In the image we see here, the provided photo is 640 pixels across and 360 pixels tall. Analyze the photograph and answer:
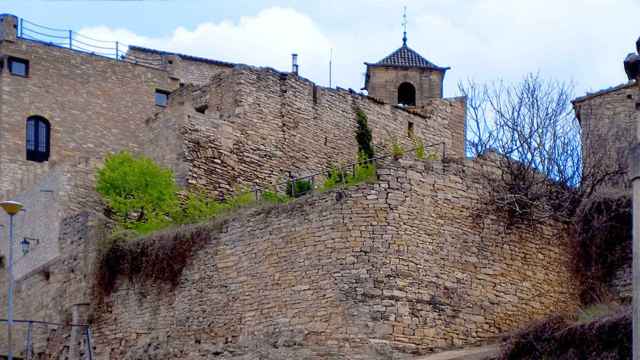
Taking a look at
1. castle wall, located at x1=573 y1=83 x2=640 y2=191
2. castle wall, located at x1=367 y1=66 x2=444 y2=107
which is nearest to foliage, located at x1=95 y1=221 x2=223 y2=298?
castle wall, located at x1=573 y1=83 x2=640 y2=191

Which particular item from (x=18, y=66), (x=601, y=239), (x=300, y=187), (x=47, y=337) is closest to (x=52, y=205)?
(x=47, y=337)

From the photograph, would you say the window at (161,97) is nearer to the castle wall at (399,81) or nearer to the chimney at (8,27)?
the chimney at (8,27)

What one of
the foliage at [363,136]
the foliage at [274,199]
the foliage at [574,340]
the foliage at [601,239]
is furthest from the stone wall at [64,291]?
the foliage at [574,340]

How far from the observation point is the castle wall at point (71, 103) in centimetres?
3962

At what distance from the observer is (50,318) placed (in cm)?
3025

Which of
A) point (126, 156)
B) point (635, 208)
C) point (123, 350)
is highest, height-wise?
point (126, 156)

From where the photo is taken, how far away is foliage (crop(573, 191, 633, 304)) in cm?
2641

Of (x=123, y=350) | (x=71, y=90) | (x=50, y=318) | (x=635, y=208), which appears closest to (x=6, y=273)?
(x=50, y=318)

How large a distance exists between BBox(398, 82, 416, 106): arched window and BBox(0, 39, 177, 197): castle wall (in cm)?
704

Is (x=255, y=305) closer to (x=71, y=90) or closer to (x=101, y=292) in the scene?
(x=101, y=292)

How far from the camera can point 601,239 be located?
87.6ft

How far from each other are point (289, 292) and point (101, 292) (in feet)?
18.2

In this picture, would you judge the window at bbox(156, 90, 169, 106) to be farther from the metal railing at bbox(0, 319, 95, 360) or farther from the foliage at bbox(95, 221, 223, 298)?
the foliage at bbox(95, 221, 223, 298)

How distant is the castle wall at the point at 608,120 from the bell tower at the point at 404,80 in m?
7.18
